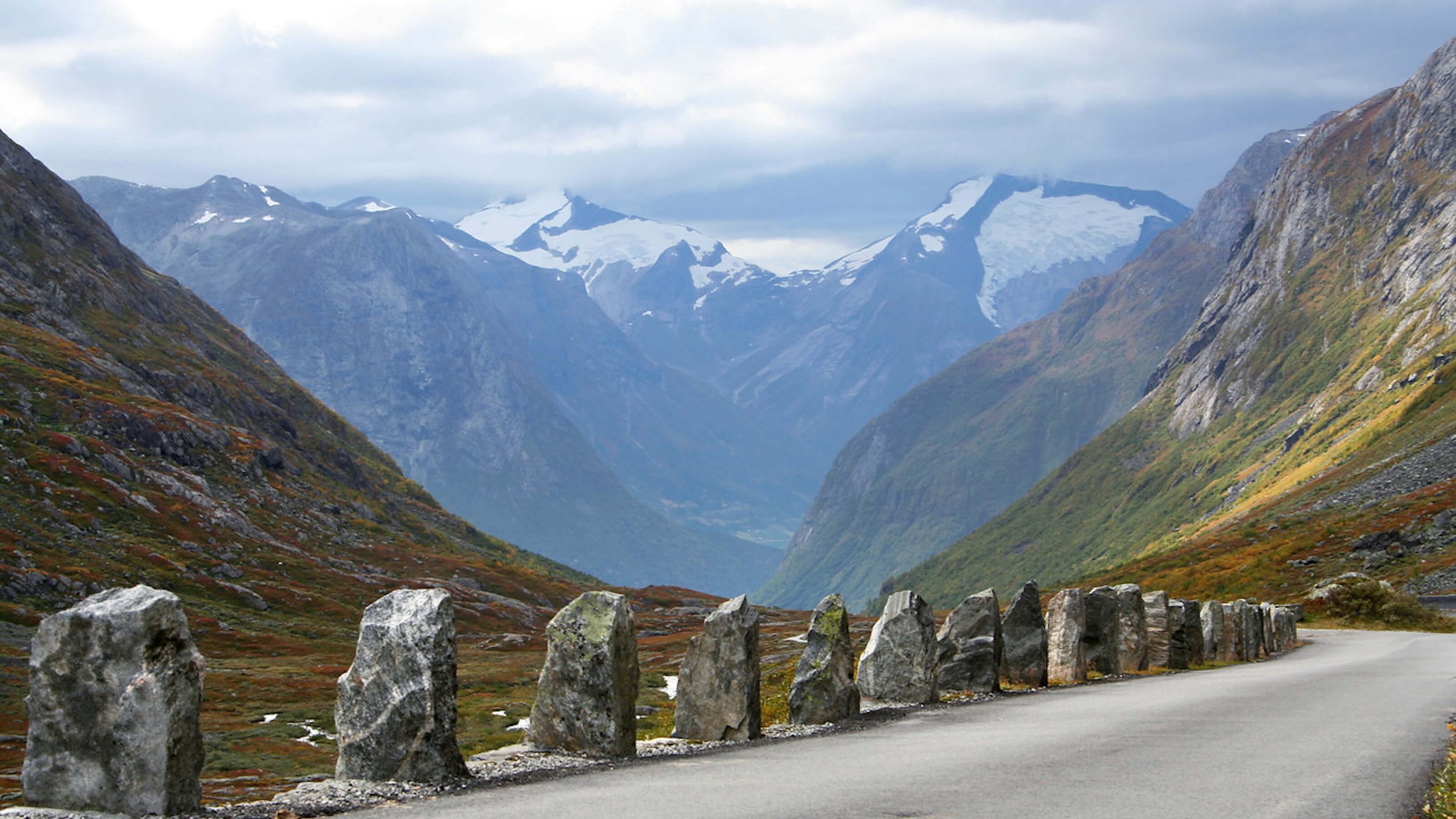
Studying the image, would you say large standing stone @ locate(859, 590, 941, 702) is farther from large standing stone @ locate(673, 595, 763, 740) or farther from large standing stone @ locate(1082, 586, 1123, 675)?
large standing stone @ locate(1082, 586, 1123, 675)

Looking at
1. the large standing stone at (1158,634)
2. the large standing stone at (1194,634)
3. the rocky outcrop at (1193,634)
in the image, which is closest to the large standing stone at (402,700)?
the large standing stone at (1158,634)

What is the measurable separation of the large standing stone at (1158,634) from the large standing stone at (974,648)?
1553 cm

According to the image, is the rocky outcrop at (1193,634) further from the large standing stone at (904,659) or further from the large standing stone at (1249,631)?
the large standing stone at (904,659)

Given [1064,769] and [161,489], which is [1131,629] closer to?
[1064,769]

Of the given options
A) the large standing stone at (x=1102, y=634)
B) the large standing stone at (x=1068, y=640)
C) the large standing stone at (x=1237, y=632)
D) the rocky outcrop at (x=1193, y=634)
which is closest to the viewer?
the large standing stone at (x=1068, y=640)

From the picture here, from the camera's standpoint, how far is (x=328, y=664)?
303 feet

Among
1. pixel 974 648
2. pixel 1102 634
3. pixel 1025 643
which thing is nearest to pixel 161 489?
pixel 1102 634

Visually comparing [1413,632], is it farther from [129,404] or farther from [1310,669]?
[129,404]

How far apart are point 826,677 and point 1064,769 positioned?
8729 mm

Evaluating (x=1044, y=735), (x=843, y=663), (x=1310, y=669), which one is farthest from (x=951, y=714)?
(x=1310, y=669)

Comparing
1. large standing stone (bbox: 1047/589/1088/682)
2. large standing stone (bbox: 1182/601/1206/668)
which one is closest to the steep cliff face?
large standing stone (bbox: 1047/589/1088/682)

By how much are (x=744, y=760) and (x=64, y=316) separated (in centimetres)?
18548

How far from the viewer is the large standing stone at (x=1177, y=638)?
46.3 metres

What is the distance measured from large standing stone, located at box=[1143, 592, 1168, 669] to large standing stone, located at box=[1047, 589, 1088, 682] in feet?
23.2
